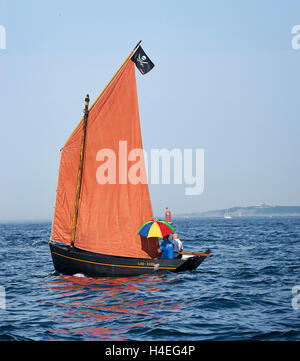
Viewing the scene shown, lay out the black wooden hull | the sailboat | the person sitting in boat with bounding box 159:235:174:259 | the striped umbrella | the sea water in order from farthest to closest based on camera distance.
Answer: the person sitting in boat with bounding box 159:235:174:259 → the sailboat → the black wooden hull → the striped umbrella → the sea water

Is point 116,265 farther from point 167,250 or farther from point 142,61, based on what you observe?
point 142,61

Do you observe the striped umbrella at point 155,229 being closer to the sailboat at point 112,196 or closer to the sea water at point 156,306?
the sailboat at point 112,196

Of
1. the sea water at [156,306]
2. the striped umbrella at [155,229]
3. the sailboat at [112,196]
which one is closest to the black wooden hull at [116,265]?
the sailboat at [112,196]

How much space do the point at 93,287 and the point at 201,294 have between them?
4.67 m

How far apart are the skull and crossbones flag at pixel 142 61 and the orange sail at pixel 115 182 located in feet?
1.17

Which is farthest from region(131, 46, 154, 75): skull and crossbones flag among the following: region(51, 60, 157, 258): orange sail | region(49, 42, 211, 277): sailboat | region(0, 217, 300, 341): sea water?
region(0, 217, 300, 341): sea water

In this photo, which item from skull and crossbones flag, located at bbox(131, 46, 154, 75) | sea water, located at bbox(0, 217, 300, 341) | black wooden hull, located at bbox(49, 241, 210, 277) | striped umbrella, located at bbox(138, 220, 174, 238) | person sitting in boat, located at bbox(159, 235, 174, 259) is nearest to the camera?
sea water, located at bbox(0, 217, 300, 341)

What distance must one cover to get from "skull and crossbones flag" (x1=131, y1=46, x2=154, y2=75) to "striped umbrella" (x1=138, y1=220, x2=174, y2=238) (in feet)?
23.5

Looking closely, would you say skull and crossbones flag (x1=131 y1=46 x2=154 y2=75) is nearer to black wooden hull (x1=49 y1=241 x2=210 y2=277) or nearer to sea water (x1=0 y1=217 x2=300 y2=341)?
black wooden hull (x1=49 y1=241 x2=210 y2=277)

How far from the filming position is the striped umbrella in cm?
2014

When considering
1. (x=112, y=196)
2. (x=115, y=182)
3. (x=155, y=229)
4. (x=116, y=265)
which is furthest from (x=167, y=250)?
(x=115, y=182)

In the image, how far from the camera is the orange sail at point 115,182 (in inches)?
827
